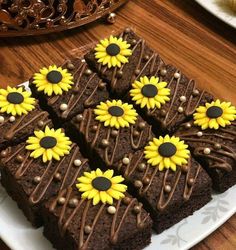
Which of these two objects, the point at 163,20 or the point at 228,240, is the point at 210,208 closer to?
the point at 228,240

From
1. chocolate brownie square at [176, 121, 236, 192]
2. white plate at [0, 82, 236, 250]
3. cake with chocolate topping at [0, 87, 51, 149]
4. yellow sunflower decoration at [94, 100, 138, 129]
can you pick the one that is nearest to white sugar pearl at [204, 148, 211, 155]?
chocolate brownie square at [176, 121, 236, 192]

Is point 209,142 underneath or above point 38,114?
above

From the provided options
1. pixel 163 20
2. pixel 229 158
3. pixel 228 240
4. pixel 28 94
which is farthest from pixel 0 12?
pixel 228 240

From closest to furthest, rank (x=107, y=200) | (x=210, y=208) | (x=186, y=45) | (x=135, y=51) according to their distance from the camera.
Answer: (x=107, y=200) < (x=210, y=208) < (x=135, y=51) < (x=186, y=45)

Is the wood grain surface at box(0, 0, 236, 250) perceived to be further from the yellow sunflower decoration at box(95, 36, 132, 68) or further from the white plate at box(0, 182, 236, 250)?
the white plate at box(0, 182, 236, 250)

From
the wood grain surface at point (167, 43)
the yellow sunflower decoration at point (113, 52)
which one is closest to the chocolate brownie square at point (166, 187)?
the yellow sunflower decoration at point (113, 52)

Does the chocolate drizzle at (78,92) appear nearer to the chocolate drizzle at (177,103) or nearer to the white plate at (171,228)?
the chocolate drizzle at (177,103)
